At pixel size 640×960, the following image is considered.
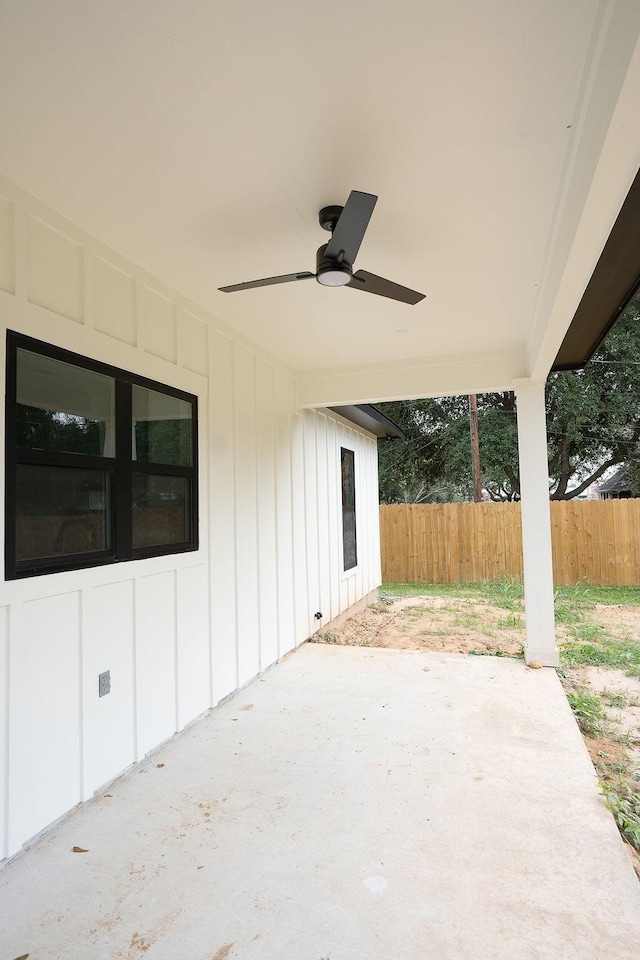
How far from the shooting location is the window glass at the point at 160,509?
3113 mm

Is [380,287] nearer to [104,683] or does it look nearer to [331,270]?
[331,270]

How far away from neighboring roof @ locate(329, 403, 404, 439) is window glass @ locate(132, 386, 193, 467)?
3.01m

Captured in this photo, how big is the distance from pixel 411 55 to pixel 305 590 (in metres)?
4.59

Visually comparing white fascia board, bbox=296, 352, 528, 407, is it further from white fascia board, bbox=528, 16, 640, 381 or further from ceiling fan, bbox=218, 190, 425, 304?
ceiling fan, bbox=218, 190, 425, 304

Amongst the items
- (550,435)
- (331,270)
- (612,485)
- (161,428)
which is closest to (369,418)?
(161,428)

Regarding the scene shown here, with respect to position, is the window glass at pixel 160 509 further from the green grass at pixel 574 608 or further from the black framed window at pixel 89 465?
the green grass at pixel 574 608

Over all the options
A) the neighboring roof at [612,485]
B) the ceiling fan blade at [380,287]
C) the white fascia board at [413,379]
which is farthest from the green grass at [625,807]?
the neighboring roof at [612,485]

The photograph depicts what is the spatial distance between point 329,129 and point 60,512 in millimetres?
1995

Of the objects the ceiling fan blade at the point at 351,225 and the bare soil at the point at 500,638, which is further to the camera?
the bare soil at the point at 500,638

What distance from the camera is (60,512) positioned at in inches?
101

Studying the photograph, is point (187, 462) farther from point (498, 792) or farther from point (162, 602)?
point (498, 792)

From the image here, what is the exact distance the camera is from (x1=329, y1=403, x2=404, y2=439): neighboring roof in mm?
6770

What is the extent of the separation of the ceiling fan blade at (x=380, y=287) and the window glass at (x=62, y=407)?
1388 millimetres

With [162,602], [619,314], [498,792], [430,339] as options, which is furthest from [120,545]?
[619,314]
